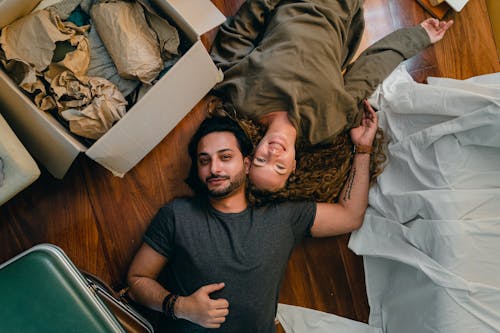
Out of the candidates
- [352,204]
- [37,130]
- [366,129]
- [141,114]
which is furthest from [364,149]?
[37,130]

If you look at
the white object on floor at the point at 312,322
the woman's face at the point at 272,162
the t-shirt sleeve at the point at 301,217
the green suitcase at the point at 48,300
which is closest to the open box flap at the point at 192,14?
the woman's face at the point at 272,162

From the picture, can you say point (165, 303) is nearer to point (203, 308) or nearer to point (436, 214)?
point (203, 308)

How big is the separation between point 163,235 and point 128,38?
0.54 metres

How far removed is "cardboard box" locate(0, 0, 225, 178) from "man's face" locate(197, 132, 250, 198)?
0.48ft

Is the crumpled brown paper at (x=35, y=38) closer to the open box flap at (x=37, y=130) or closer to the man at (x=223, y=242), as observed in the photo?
the open box flap at (x=37, y=130)

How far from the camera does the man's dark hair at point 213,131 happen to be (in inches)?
45.1

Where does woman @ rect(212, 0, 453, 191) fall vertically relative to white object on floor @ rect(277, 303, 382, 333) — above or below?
above

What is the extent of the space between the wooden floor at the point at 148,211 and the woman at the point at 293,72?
139 millimetres

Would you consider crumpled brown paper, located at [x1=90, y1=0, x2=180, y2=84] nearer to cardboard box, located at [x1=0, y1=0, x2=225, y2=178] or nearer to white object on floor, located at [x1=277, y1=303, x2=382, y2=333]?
cardboard box, located at [x1=0, y1=0, x2=225, y2=178]

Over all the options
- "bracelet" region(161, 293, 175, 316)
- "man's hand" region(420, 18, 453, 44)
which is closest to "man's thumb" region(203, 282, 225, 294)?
"bracelet" region(161, 293, 175, 316)

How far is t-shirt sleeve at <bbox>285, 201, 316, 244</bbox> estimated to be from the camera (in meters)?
1.18

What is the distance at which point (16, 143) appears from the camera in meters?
0.95

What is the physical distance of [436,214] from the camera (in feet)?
3.41

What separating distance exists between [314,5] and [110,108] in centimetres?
66
